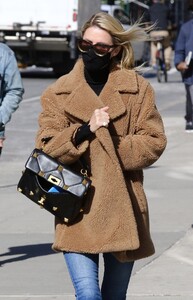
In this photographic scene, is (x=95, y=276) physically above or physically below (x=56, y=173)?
below

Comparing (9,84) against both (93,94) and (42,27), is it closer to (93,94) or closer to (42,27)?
(93,94)

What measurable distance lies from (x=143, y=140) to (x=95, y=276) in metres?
0.62

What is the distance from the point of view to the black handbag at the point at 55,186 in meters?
4.70

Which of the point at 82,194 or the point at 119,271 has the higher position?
the point at 82,194

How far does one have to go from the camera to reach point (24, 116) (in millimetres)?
19203

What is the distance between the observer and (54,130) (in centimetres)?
481

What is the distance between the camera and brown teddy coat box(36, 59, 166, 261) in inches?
185

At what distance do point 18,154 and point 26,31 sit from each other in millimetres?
14145

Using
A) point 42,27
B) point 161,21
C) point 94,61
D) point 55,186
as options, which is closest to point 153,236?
point 55,186

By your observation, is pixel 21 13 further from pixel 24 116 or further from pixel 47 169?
pixel 47 169

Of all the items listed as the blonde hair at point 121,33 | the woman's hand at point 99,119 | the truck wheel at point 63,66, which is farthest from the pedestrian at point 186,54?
the truck wheel at point 63,66

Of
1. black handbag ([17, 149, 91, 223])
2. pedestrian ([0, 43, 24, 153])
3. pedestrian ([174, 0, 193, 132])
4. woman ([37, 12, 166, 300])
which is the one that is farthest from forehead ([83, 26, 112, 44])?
pedestrian ([174, 0, 193, 132])

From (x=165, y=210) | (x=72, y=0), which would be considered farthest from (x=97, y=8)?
(x=165, y=210)

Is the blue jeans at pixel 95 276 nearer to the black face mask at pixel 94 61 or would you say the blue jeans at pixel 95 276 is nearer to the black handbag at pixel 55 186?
the black handbag at pixel 55 186
